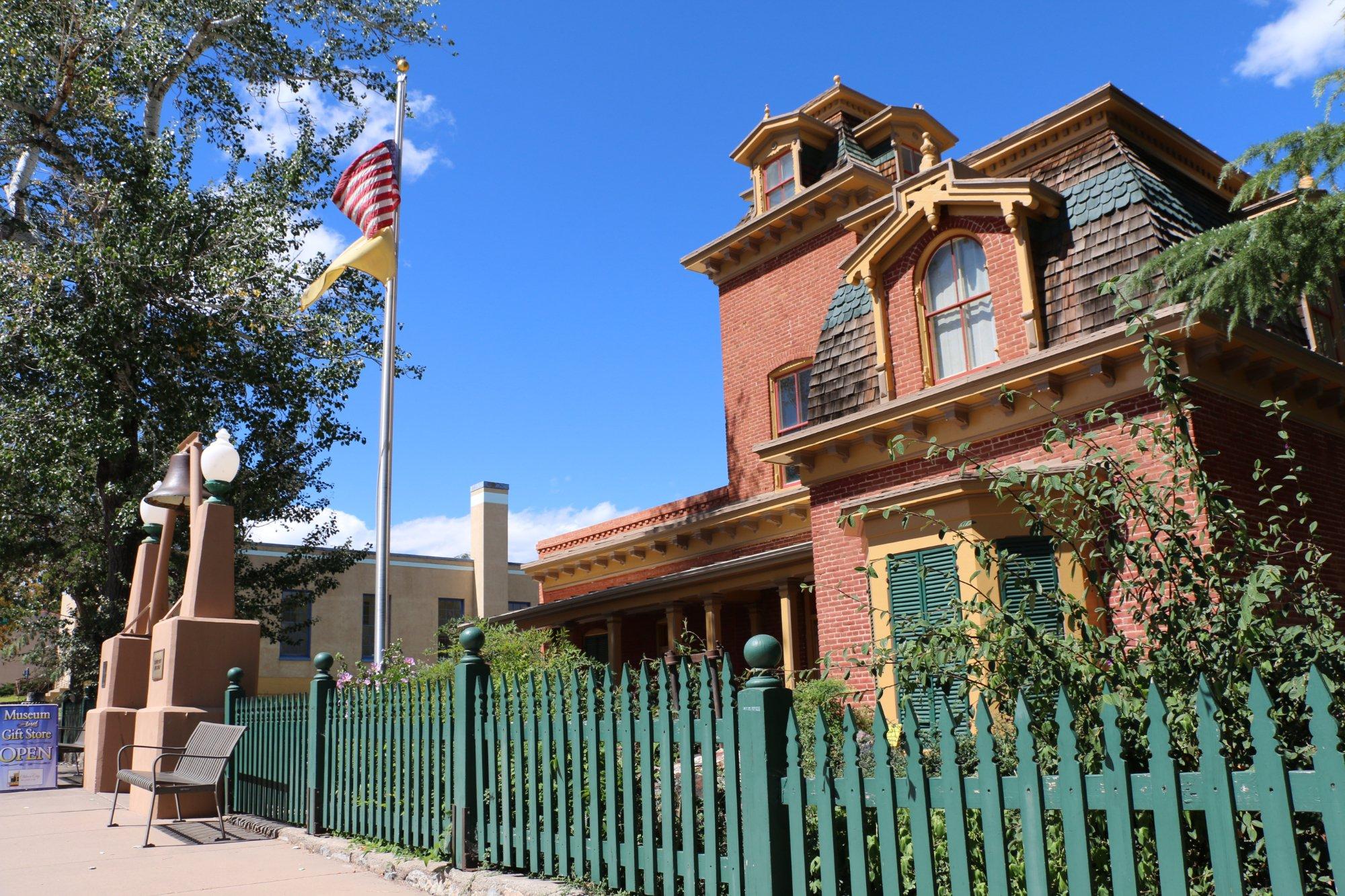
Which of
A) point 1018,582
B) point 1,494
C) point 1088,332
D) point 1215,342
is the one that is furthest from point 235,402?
point 1018,582

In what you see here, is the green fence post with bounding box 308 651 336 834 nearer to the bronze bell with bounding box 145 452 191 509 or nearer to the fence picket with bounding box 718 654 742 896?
the bronze bell with bounding box 145 452 191 509

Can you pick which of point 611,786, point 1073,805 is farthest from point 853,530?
point 1073,805

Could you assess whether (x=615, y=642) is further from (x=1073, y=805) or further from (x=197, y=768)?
(x=1073, y=805)

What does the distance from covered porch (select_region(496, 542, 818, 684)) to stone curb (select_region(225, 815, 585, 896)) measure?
27.5 feet

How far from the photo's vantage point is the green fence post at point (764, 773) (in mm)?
4258

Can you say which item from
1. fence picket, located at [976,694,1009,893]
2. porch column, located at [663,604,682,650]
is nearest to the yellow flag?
porch column, located at [663,604,682,650]

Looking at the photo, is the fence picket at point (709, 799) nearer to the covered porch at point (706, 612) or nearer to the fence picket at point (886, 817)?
the fence picket at point (886, 817)

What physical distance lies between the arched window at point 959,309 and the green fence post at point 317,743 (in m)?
8.10

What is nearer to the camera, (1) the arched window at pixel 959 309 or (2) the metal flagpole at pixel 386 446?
(1) the arched window at pixel 959 309

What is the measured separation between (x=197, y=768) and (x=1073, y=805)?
8510 mm

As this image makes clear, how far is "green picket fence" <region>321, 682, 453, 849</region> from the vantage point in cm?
700

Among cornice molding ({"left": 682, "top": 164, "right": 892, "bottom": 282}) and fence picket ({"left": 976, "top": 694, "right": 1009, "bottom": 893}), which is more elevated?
cornice molding ({"left": 682, "top": 164, "right": 892, "bottom": 282})

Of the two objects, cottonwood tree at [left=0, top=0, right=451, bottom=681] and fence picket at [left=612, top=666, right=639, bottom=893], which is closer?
fence picket at [left=612, top=666, right=639, bottom=893]

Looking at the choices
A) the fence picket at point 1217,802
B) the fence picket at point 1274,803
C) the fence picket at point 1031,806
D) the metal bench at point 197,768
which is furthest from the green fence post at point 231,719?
the fence picket at point 1274,803
